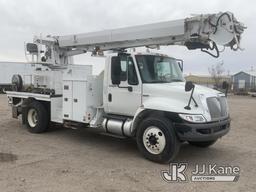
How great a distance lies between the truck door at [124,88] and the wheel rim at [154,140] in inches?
31.8

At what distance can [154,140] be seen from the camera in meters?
7.70

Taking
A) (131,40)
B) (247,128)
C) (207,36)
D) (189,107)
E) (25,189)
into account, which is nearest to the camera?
(25,189)

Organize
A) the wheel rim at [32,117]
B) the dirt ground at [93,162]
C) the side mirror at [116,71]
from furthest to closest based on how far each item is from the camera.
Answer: the wheel rim at [32,117] < the side mirror at [116,71] < the dirt ground at [93,162]

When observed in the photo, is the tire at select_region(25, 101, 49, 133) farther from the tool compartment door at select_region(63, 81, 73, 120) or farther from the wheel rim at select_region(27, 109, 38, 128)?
the tool compartment door at select_region(63, 81, 73, 120)

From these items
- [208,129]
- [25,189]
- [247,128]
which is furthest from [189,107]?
[247,128]

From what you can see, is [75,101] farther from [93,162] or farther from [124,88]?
[93,162]

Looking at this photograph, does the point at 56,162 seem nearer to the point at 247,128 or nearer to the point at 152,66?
the point at 152,66

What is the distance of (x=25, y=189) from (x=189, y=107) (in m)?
3.63

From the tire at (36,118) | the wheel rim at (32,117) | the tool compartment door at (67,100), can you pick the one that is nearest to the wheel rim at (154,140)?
the tool compartment door at (67,100)

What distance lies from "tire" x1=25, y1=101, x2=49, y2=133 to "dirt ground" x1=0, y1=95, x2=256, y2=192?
26 centimetres

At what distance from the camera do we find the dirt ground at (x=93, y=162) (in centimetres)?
615

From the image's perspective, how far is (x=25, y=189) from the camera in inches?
228

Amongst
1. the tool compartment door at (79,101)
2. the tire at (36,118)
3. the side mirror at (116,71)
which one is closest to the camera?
the side mirror at (116,71)

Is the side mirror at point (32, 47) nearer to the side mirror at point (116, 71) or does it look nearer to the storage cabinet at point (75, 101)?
the storage cabinet at point (75, 101)
